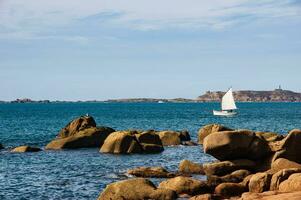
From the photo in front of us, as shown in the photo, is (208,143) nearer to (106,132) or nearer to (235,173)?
(235,173)

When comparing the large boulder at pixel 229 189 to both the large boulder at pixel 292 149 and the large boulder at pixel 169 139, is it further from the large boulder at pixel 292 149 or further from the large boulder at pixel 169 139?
the large boulder at pixel 169 139

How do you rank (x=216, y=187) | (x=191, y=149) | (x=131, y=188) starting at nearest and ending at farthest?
(x=131, y=188) → (x=216, y=187) → (x=191, y=149)

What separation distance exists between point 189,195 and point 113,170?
12481mm

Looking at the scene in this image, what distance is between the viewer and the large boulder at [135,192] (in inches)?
1094

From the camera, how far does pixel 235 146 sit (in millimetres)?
34875

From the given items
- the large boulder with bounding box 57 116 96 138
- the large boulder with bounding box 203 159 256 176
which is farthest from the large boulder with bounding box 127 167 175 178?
the large boulder with bounding box 57 116 96 138

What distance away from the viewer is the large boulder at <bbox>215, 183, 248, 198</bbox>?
29.3m

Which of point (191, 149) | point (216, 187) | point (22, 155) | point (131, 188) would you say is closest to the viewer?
point (131, 188)

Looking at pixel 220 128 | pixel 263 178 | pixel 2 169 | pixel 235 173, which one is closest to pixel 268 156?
pixel 235 173

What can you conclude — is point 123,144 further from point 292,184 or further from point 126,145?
point 292,184

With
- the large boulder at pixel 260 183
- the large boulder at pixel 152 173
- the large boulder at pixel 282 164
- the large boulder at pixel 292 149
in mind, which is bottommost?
the large boulder at pixel 152 173

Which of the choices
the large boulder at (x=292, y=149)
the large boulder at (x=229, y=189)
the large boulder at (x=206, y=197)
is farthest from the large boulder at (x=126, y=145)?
the large boulder at (x=206, y=197)

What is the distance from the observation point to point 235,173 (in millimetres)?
33281

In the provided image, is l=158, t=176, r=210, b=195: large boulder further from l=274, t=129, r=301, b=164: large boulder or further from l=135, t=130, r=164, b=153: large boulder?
l=135, t=130, r=164, b=153: large boulder
